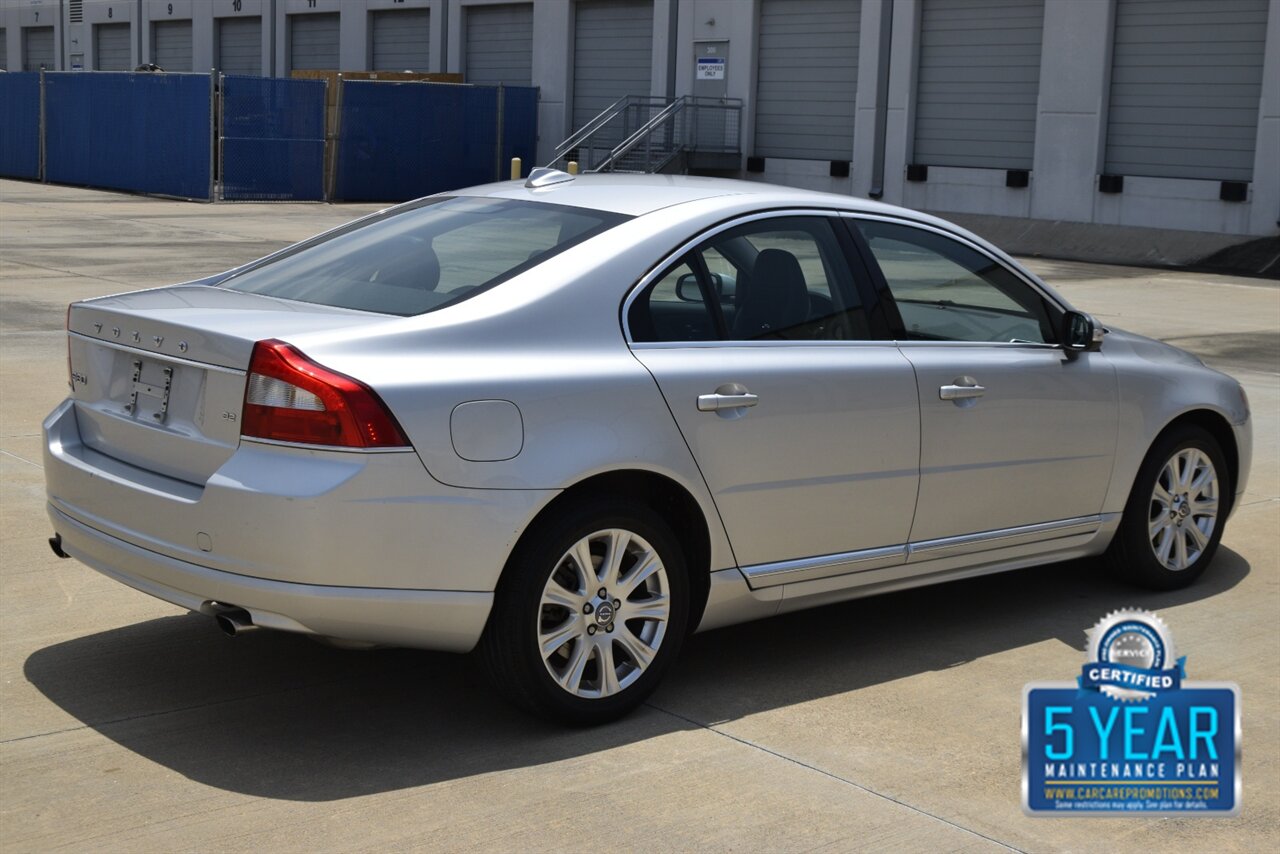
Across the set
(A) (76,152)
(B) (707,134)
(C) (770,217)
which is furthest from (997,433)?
(A) (76,152)

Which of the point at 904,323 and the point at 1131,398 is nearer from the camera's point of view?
the point at 904,323

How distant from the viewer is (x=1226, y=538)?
7.43m

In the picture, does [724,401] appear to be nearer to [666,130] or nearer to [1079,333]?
[1079,333]

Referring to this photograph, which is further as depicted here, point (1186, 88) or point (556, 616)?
point (1186, 88)

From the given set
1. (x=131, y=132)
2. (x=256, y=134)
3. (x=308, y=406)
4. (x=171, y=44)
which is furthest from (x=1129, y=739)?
(x=171, y=44)

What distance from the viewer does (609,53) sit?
38.2m

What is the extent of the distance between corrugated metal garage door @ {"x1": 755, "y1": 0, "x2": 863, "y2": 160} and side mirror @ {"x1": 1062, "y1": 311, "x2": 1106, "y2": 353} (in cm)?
2789

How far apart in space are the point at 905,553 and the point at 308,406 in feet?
7.09

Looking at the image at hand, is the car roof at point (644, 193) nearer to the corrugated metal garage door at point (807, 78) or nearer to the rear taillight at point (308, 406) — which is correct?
the rear taillight at point (308, 406)

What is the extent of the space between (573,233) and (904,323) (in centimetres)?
124

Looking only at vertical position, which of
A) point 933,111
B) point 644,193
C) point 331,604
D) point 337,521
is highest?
point 933,111

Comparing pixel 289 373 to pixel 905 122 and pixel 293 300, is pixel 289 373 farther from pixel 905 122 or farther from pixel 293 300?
pixel 905 122

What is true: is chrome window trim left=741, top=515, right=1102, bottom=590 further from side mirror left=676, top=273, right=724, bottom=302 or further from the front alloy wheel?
side mirror left=676, top=273, right=724, bottom=302

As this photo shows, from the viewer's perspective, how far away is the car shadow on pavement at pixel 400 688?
441 cm
